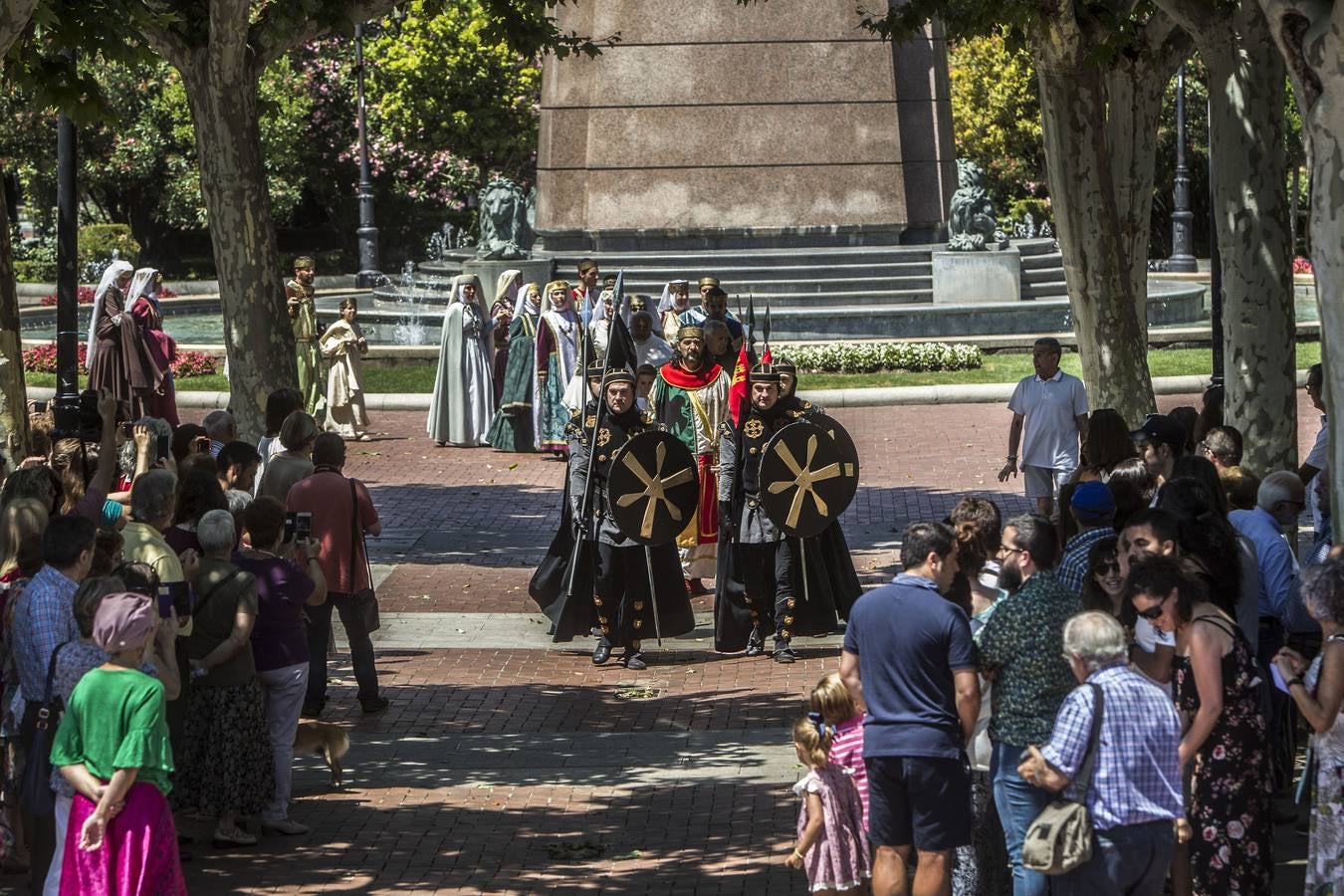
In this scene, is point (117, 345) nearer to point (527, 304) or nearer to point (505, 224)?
point (527, 304)

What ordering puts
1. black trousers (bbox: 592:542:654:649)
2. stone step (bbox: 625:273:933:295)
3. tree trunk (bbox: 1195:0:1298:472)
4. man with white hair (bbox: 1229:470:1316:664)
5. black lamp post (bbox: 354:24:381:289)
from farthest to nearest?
black lamp post (bbox: 354:24:381:289) < stone step (bbox: 625:273:933:295) < tree trunk (bbox: 1195:0:1298:472) < black trousers (bbox: 592:542:654:649) < man with white hair (bbox: 1229:470:1316:664)

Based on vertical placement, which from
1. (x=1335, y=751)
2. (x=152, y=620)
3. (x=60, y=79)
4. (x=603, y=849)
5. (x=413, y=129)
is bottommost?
(x=603, y=849)

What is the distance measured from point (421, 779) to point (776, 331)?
1964cm

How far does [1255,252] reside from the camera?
13633 mm

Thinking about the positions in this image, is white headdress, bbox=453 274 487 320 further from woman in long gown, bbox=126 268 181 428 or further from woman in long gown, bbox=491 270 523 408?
woman in long gown, bbox=126 268 181 428

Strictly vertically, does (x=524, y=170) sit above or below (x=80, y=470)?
above

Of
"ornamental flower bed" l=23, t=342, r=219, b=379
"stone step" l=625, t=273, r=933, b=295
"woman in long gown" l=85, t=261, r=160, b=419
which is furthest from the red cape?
"stone step" l=625, t=273, r=933, b=295

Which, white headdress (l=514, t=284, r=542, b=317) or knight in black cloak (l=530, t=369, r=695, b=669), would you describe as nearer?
knight in black cloak (l=530, t=369, r=695, b=669)

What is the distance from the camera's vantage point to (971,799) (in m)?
7.50

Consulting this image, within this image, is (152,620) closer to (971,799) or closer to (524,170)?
(971,799)

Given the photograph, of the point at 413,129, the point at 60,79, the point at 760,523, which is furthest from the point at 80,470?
the point at 413,129

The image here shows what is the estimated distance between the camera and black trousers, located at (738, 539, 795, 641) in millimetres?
12234

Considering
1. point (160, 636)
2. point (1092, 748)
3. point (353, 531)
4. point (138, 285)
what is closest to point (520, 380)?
point (138, 285)

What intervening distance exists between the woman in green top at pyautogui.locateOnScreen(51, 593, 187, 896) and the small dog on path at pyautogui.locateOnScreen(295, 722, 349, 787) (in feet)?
8.20
